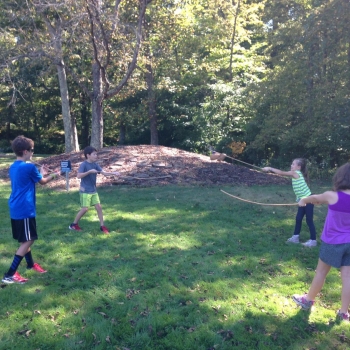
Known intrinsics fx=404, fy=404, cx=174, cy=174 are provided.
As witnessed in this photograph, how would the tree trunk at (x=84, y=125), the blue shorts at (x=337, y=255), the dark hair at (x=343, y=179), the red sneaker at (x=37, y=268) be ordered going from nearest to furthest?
the dark hair at (x=343, y=179)
the blue shorts at (x=337, y=255)
the red sneaker at (x=37, y=268)
the tree trunk at (x=84, y=125)

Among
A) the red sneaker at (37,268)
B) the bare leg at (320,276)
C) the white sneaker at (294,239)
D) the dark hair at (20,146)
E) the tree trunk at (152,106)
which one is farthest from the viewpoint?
the tree trunk at (152,106)

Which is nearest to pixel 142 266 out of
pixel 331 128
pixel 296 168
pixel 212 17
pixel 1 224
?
pixel 296 168

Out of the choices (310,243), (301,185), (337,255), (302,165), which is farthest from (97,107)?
(337,255)

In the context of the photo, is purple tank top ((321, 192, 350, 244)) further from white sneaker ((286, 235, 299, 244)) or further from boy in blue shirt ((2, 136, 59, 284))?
boy in blue shirt ((2, 136, 59, 284))

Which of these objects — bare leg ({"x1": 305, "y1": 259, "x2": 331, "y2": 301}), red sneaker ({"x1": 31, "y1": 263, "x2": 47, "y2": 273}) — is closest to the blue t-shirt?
red sneaker ({"x1": 31, "y1": 263, "x2": 47, "y2": 273})

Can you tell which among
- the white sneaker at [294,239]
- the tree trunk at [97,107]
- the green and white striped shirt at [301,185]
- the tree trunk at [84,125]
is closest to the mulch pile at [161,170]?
the tree trunk at [97,107]

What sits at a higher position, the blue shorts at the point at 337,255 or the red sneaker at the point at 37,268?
the blue shorts at the point at 337,255

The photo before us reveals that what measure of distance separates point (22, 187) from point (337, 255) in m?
3.75

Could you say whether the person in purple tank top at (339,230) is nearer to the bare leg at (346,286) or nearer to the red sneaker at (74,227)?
the bare leg at (346,286)

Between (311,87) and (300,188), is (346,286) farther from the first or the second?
(311,87)

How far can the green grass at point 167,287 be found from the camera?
4.02 metres

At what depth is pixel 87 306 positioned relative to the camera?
179 inches

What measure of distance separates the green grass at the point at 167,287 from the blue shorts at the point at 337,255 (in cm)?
65

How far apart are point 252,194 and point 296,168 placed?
415 cm
